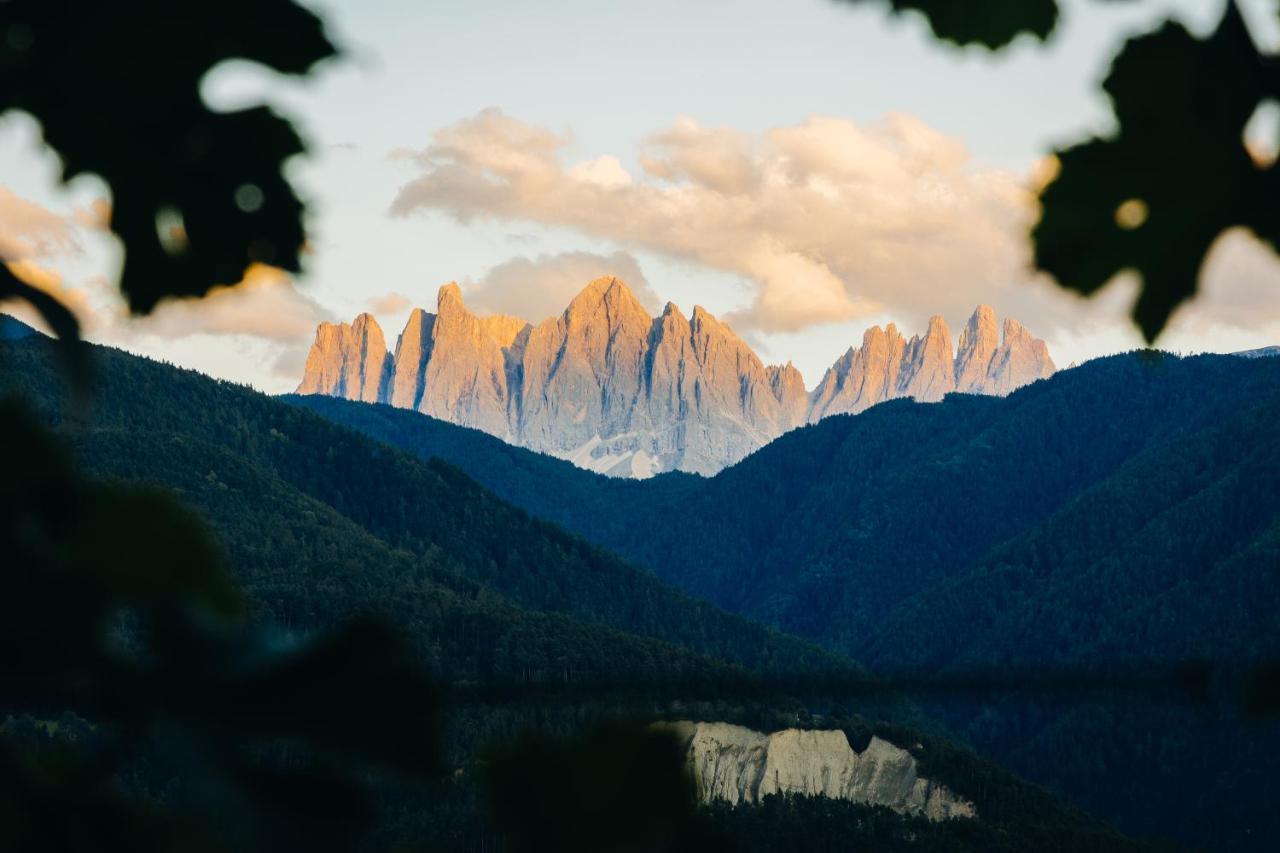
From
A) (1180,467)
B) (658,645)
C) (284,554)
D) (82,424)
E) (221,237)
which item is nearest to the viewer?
(82,424)

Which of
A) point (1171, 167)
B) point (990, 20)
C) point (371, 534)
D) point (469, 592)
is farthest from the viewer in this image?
point (371, 534)

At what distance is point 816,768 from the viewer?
111688mm

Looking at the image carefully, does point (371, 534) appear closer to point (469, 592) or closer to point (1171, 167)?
point (469, 592)

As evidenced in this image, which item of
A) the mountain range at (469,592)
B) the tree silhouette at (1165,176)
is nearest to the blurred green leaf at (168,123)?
the tree silhouette at (1165,176)

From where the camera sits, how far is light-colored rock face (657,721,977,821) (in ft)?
345

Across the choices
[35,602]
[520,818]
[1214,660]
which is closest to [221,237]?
[35,602]

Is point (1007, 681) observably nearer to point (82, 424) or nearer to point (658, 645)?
point (82, 424)

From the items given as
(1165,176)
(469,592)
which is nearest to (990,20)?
(1165,176)

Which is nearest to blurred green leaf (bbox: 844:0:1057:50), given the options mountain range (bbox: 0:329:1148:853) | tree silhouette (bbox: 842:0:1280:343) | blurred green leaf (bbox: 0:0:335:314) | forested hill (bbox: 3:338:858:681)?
tree silhouette (bbox: 842:0:1280:343)

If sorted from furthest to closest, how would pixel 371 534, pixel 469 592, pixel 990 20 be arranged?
pixel 371 534
pixel 469 592
pixel 990 20

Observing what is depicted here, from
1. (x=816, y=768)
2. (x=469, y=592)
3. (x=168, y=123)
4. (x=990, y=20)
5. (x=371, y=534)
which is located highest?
(x=371, y=534)

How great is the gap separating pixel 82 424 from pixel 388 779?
1.29 ft

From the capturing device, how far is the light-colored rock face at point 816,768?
105062mm

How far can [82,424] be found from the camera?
1136 mm
